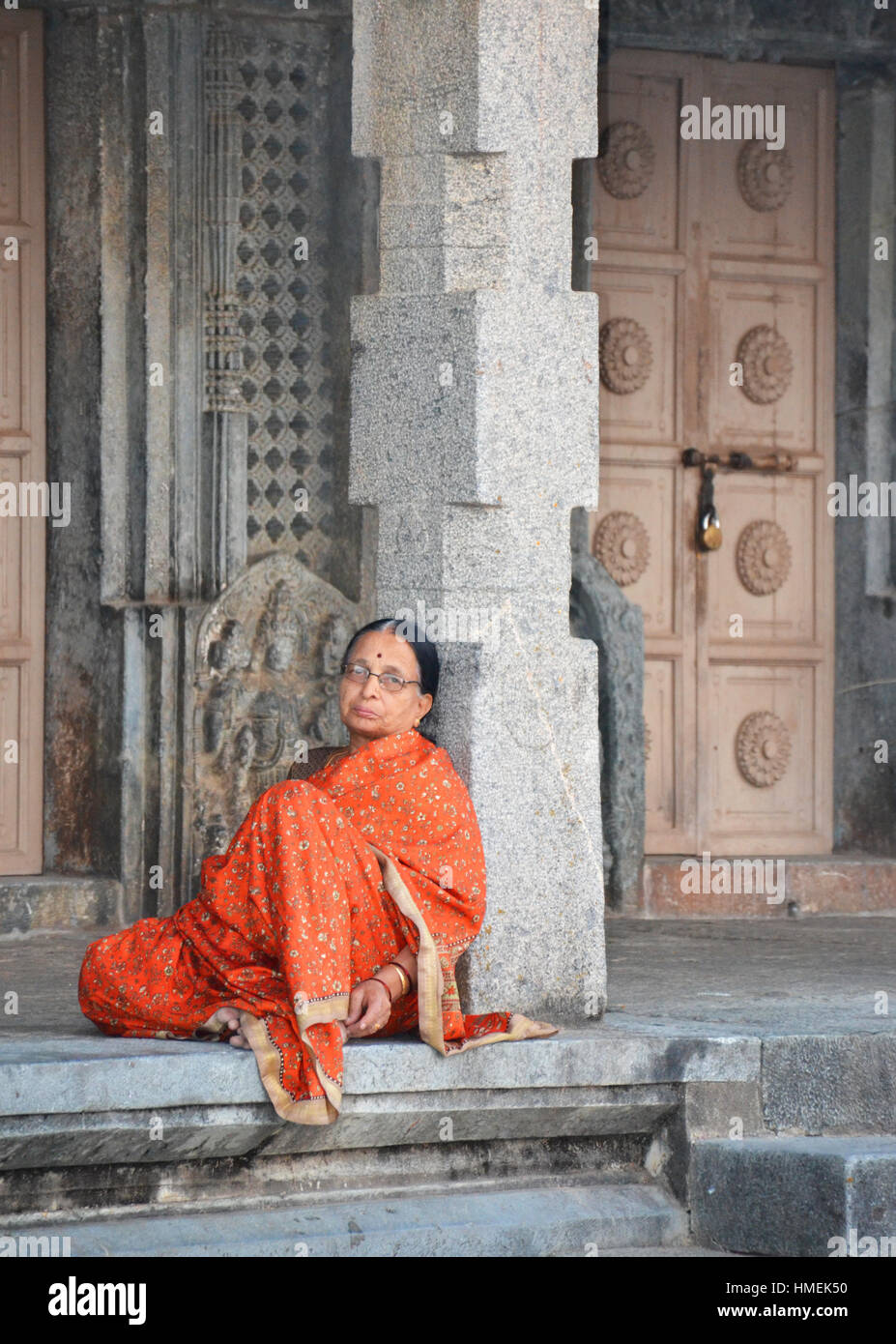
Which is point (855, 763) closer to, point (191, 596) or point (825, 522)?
point (825, 522)

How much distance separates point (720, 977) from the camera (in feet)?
18.9

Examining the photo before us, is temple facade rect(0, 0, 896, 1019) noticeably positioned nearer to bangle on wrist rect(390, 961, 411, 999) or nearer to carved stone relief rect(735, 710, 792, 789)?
carved stone relief rect(735, 710, 792, 789)

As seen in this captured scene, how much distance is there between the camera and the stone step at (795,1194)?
4.41 m

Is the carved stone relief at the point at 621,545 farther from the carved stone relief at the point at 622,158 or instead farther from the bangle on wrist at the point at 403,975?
the bangle on wrist at the point at 403,975

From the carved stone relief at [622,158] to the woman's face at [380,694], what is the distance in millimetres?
3427

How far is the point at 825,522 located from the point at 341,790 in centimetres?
387

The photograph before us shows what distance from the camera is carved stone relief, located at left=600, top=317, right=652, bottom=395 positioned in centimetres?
758

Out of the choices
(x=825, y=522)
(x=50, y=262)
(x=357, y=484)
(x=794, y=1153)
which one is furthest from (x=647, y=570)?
(x=794, y=1153)

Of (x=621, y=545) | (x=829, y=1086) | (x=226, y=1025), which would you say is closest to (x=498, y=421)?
(x=226, y=1025)

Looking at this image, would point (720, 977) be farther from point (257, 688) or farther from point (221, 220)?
point (221, 220)

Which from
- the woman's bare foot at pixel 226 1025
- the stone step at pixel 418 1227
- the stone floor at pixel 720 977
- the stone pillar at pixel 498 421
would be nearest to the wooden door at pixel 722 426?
the stone floor at pixel 720 977

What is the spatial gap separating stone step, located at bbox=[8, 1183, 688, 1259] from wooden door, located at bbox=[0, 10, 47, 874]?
2.80 m

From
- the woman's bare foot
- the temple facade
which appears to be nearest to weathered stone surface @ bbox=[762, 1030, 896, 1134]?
the temple facade

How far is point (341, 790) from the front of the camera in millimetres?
4598
